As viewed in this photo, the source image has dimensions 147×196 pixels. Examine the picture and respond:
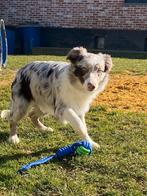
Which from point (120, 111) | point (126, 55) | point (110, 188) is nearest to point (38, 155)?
point (110, 188)

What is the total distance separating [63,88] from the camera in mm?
5387

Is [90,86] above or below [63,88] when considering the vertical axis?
above

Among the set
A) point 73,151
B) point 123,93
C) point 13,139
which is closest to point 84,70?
point 73,151

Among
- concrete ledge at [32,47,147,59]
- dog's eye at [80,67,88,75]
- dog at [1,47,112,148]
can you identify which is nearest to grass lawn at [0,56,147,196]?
dog at [1,47,112,148]

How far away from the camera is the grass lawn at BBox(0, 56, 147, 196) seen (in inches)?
169

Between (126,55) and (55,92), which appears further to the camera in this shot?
(126,55)

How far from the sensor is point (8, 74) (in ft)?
36.0

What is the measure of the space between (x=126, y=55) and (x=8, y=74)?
7886 mm

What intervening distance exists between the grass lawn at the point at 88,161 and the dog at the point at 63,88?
10.3 inches

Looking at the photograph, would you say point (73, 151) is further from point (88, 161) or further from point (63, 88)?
point (63, 88)

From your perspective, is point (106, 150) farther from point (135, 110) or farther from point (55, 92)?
point (135, 110)

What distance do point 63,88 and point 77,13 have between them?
14.6 metres

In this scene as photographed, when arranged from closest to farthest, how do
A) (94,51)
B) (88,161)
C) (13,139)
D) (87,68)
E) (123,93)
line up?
(88,161)
(87,68)
(13,139)
(123,93)
(94,51)

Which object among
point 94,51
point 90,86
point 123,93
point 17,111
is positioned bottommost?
point 94,51
